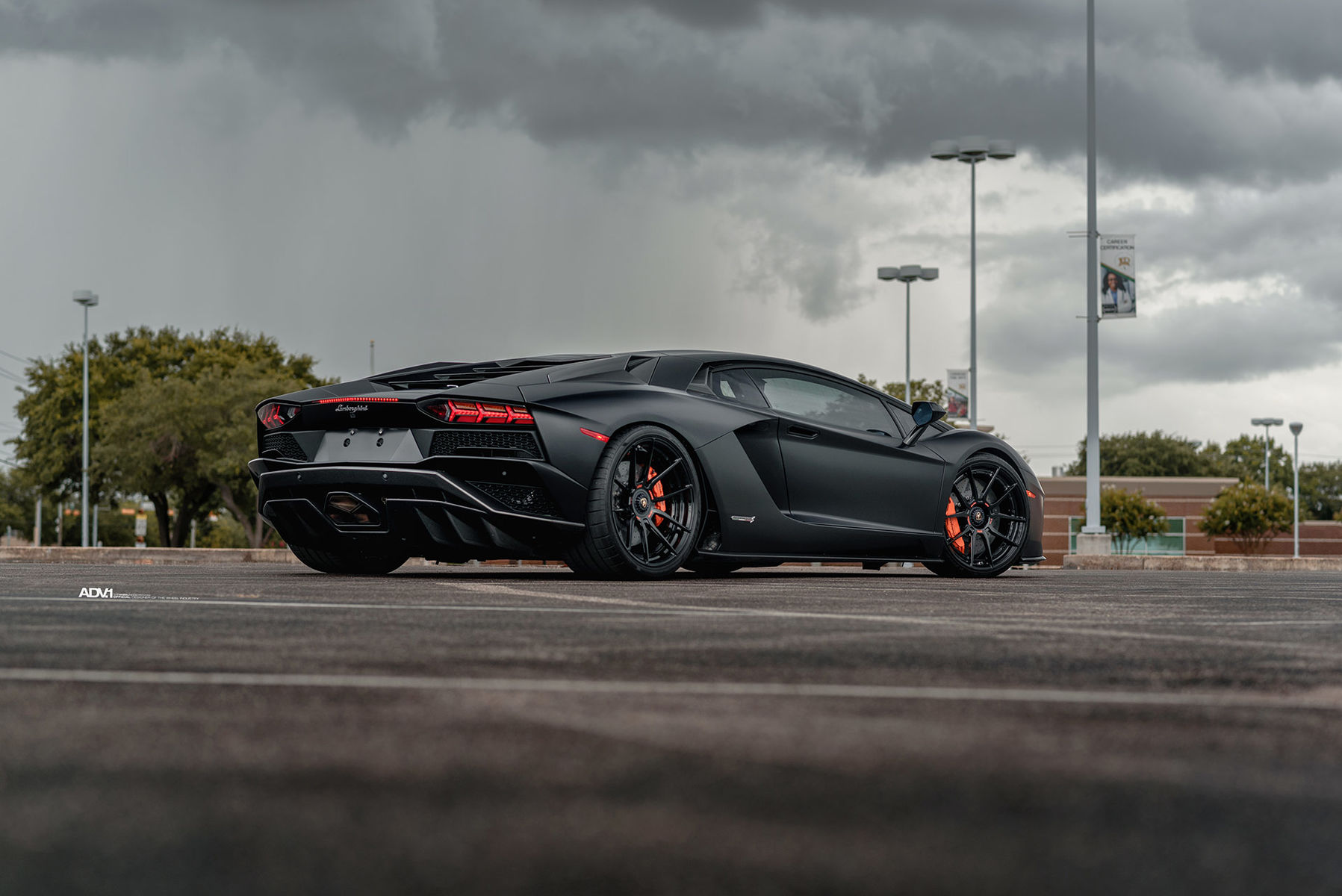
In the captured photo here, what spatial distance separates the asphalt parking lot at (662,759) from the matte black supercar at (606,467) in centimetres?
283

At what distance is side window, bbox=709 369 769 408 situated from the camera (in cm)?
815

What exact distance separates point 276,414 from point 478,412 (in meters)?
1.50

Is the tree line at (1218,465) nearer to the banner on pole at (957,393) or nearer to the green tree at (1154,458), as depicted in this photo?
the green tree at (1154,458)

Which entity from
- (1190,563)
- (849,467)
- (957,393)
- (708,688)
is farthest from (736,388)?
(957,393)

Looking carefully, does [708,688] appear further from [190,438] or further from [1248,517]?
[1248,517]

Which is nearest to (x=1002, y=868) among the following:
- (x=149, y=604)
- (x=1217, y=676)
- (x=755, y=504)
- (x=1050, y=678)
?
(x=1050, y=678)

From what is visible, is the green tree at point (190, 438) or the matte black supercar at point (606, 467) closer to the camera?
the matte black supercar at point (606, 467)

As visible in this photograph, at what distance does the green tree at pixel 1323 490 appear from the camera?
11906 cm

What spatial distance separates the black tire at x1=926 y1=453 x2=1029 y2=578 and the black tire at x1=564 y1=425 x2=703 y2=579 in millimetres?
2327

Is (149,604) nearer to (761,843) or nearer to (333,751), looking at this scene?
(333,751)

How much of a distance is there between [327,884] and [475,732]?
2.66 feet

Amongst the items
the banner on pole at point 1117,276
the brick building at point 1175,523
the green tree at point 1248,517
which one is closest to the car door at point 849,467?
the banner on pole at point 1117,276

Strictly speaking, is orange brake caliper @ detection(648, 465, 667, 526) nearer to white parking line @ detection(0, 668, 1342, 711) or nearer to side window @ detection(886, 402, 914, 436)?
side window @ detection(886, 402, 914, 436)

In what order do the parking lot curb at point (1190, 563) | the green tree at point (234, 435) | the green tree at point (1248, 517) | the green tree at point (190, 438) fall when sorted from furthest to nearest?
the green tree at point (1248, 517), the green tree at point (190, 438), the green tree at point (234, 435), the parking lot curb at point (1190, 563)
